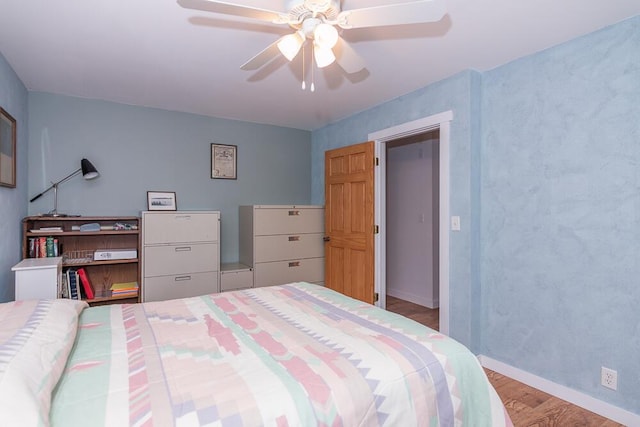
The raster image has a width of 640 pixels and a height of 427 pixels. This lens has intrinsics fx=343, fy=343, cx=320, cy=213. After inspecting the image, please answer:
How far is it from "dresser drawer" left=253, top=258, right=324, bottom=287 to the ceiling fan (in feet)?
7.64

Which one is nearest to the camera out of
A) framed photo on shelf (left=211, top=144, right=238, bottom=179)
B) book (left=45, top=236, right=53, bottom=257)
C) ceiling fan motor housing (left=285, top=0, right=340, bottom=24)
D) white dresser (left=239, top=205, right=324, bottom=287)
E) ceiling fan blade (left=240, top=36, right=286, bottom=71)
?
ceiling fan motor housing (left=285, top=0, right=340, bottom=24)

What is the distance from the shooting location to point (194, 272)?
10.6ft

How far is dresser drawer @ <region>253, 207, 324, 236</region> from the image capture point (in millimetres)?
3542

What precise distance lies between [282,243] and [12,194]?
222 centimetres

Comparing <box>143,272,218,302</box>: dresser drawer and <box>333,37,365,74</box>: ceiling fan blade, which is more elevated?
<box>333,37,365,74</box>: ceiling fan blade

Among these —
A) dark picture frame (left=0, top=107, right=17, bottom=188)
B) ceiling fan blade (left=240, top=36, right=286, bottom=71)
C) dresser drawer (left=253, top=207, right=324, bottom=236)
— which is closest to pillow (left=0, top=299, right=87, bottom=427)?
dark picture frame (left=0, top=107, right=17, bottom=188)

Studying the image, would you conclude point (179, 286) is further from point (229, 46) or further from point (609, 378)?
point (609, 378)

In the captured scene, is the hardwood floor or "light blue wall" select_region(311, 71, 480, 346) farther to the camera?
"light blue wall" select_region(311, 71, 480, 346)

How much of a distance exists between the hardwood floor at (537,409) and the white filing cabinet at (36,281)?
2.94m

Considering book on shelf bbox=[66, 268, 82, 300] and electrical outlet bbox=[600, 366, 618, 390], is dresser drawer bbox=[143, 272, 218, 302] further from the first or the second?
electrical outlet bbox=[600, 366, 618, 390]

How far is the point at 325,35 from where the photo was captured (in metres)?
1.52

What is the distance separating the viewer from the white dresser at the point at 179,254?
3045mm

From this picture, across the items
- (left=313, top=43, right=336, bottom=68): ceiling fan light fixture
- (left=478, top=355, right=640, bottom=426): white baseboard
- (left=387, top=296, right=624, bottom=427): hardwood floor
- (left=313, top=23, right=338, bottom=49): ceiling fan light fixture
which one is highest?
(left=313, top=23, right=338, bottom=49): ceiling fan light fixture

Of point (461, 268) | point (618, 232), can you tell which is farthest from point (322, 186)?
point (618, 232)
